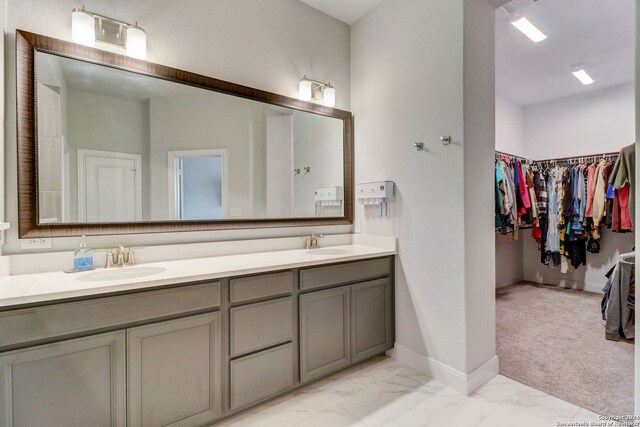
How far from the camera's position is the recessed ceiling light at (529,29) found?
2579 mm

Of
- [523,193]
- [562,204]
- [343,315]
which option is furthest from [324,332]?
[562,204]

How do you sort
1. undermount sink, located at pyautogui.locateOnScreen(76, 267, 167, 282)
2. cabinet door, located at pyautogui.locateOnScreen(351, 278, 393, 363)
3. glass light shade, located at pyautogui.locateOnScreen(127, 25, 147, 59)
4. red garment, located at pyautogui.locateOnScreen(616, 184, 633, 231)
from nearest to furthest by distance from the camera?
undermount sink, located at pyautogui.locateOnScreen(76, 267, 167, 282) → glass light shade, located at pyautogui.locateOnScreen(127, 25, 147, 59) → cabinet door, located at pyautogui.locateOnScreen(351, 278, 393, 363) → red garment, located at pyautogui.locateOnScreen(616, 184, 633, 231)

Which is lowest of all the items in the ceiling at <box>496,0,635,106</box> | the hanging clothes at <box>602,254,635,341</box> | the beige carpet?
the beige carpet

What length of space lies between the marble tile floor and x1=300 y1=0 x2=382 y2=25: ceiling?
2968 mm

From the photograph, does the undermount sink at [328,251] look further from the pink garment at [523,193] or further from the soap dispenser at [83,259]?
Answer: the pink garment at [523,193]

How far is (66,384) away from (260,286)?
0.93 m

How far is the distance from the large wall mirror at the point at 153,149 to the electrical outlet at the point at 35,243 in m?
0.04

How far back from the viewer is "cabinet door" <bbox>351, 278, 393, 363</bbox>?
7.29 ft

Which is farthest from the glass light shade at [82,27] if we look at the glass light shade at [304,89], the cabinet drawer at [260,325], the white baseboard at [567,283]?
the white baseboard at [567,283]

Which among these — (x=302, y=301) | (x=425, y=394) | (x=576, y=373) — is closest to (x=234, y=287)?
(x=302, y=301)

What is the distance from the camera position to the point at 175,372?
60.2 inches

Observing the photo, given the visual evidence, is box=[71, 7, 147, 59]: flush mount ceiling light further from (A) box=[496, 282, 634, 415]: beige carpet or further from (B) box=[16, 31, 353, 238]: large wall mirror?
(A) box=[496, 282, 634, 415]: beige carpet

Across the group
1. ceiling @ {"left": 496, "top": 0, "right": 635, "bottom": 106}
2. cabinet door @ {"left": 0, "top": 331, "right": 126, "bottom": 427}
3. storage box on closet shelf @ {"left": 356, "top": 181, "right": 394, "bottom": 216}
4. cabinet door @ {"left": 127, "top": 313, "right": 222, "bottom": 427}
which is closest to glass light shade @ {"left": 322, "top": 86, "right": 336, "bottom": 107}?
storage box on closet shelf @ {"left": 356, "top": 181, "right": 394, "bottom": 216}

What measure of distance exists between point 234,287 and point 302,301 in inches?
18.7
